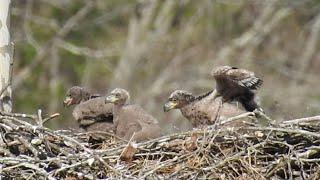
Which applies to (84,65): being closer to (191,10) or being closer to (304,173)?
(191,10)

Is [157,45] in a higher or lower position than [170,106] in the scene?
higher

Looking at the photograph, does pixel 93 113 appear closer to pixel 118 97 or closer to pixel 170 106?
pixel 118 97

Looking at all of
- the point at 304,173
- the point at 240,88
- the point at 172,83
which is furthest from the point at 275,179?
the point at 172,83

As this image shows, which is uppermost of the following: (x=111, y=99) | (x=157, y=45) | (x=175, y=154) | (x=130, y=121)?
(x=157, y=45)

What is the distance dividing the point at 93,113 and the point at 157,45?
542 inches

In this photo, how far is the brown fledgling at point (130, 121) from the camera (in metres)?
8.62

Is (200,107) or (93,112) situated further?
(93,112)

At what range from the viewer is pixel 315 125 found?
8086mm

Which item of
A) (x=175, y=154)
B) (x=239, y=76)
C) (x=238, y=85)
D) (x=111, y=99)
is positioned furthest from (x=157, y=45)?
(x=175, y=154)

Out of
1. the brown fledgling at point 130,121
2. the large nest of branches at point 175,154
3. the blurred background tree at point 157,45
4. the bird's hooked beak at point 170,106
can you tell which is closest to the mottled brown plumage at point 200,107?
the bird's hooked beak at point 170,106

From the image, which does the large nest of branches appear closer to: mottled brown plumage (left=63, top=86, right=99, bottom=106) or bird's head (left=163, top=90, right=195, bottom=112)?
bird's head (left=163, top=90, right=195, bottom=112)

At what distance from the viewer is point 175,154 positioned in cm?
807

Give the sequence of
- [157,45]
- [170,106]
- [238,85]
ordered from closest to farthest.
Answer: [238,85] < [170,106] < [157,45]

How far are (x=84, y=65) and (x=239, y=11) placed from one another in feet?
10.7
